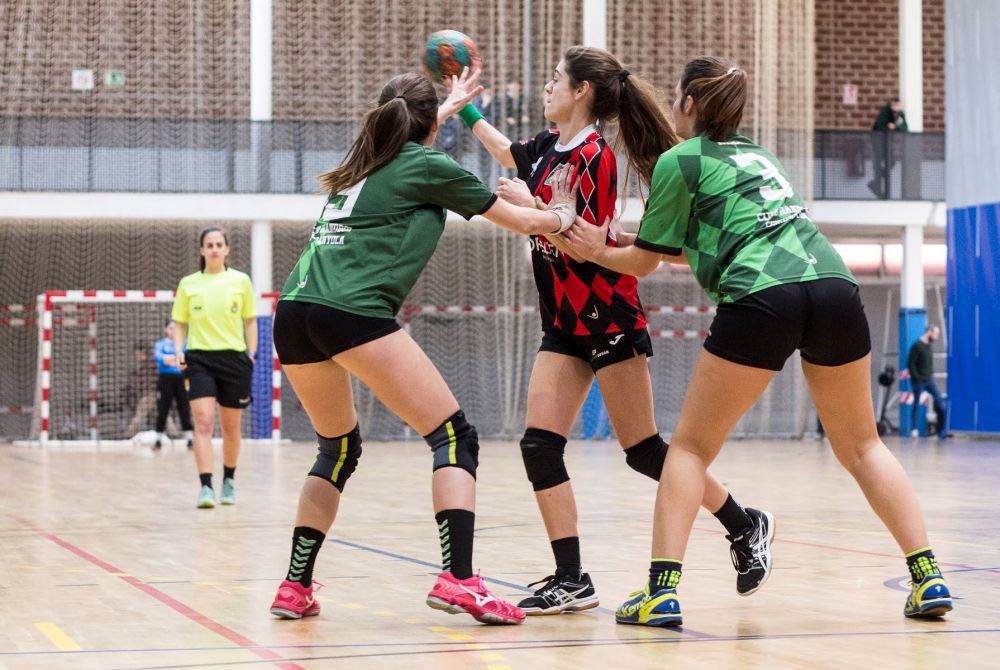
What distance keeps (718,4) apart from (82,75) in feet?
32.2

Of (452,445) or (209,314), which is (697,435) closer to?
(452,445)

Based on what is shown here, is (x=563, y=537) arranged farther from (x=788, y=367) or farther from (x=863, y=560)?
(x=788, y=367)

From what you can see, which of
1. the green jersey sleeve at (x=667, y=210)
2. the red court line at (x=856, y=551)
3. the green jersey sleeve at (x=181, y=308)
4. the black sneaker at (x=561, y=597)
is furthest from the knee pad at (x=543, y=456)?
the green jersey sleeve at (x=181, y=308)

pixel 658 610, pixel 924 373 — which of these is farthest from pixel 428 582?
pixel 924 373

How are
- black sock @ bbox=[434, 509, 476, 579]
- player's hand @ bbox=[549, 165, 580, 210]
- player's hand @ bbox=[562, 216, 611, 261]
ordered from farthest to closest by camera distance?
player's hand @ bbox=[549, 165, 580, 210]
player's hand @ bbox=[562, 216, 611, 261]
black sock @ bbox=[434, 509, 476, 579]

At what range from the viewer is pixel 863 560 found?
621cm

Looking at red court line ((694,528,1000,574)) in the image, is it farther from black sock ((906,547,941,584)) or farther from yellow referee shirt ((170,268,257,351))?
yellow referee shirt ((170,268,257,351))

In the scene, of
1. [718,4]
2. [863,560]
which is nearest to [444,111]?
[863,560]

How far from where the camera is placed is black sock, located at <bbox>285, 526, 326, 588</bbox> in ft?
15.0

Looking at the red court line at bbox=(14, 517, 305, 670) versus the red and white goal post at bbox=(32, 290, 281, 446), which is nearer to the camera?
the red court line at bbox=(14, 517, 305, 670)

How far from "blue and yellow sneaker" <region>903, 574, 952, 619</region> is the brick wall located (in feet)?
72.5

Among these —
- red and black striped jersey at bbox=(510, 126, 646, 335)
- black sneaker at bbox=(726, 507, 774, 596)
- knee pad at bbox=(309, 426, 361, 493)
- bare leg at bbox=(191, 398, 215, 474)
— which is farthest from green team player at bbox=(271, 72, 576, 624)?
bare leg at bbox=(191, 398, 215, 474)

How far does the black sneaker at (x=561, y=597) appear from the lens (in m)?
4.71

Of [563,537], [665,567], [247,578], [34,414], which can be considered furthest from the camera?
[34,414]
